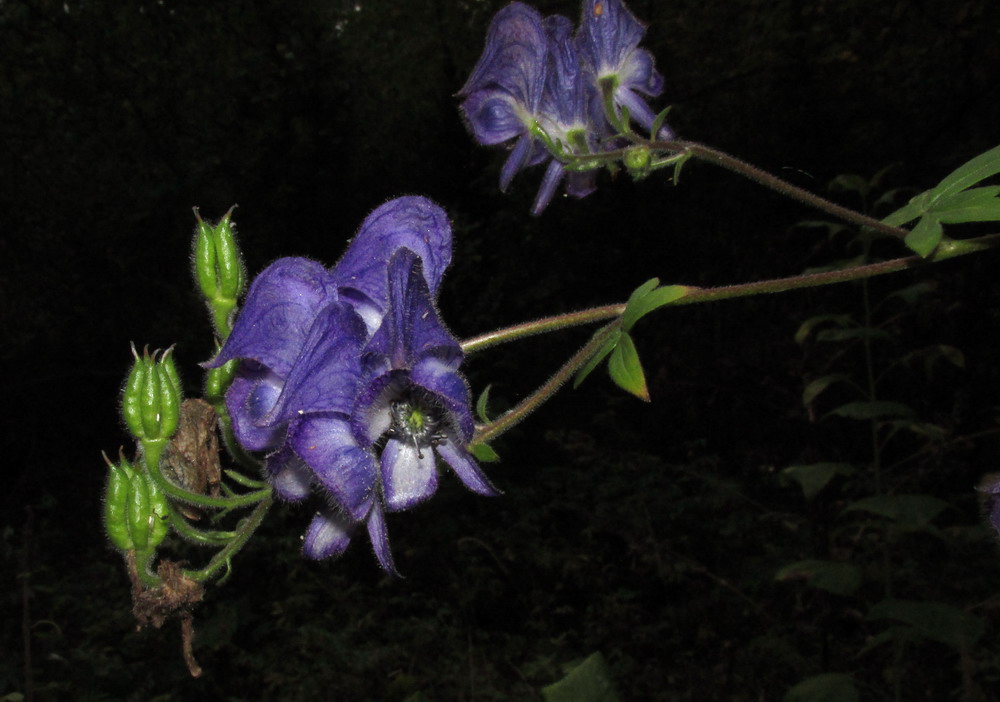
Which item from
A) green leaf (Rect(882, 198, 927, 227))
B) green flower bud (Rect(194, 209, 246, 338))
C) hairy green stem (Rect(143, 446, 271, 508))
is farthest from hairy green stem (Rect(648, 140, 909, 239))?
hairy green stem (Rect(143, 446, 271, 508))

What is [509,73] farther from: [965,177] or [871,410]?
[871,410]

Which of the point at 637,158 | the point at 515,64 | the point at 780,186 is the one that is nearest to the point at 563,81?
the point at 515,64

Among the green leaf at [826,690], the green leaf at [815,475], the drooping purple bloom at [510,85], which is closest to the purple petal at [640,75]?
the drooping purple bloom at [510,85]

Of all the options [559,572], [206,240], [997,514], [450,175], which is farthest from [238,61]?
[997,514]

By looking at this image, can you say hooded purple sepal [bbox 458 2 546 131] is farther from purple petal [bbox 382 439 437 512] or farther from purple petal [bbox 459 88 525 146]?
purple petal [bbox 382 439 437 512]

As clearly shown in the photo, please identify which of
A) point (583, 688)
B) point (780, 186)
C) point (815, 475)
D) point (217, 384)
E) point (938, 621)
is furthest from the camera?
point (815, 475)
